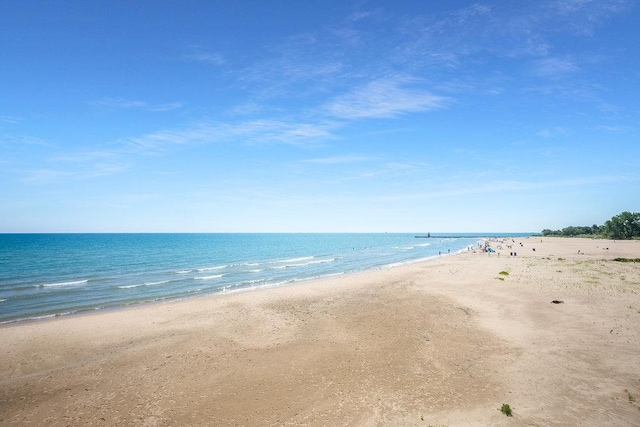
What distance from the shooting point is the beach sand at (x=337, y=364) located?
Answer: 11625mm

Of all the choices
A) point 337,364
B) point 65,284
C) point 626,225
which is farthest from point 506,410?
point 626,225

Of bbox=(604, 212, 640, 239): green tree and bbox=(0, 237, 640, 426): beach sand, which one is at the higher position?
bbox=(604, 212, 640, 239): green tree

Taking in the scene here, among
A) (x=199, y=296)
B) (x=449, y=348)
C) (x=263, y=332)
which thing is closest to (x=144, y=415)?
(x=263, y=332)

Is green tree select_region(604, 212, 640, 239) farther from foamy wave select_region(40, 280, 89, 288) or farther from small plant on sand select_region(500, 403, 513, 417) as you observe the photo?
foamy wave select_region(40, 280, 89, 288)

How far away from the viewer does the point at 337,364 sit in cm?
1562

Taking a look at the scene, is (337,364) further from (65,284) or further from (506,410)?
(65,284)

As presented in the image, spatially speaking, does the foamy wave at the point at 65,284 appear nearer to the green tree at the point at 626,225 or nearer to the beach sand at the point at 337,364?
the beach sand at the point at 337,364

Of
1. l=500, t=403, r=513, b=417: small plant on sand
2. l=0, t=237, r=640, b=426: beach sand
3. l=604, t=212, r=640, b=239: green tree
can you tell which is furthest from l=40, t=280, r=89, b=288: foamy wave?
l=604, t=212, r=640, b=239: green tree

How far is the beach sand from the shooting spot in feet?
Result: 38.1

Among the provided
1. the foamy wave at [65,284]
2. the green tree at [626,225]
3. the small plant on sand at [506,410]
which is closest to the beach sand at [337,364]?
the small plant on sand at [506,410]

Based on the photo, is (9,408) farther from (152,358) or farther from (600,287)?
(600,287)

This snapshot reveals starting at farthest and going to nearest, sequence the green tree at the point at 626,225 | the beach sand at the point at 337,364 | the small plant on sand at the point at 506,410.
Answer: the green tree at the point at 626,225, the beach sand at the point at 337,364, the small plant on sand at the point at 506,410

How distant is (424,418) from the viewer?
11062 mm

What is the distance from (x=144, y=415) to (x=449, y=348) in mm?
14279
